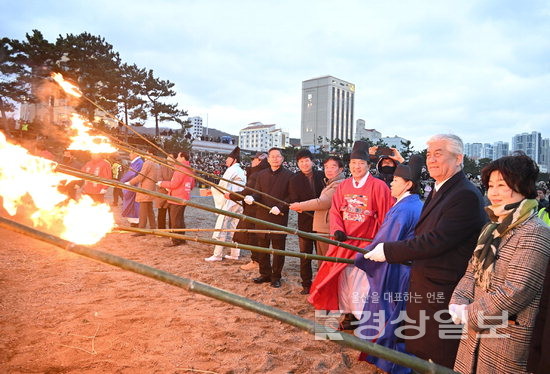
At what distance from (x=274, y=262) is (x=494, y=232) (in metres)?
3.85

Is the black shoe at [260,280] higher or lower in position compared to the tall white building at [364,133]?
lower

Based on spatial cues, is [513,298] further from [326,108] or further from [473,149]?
[473,149]

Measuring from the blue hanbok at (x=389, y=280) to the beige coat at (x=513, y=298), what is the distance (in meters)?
1.19

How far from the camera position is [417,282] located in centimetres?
267

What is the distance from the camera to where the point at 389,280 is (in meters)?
3.42

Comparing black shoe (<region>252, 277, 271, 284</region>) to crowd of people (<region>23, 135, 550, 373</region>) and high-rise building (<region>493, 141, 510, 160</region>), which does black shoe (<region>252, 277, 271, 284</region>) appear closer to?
crowd of people (<region>23, 135, 550, 373</region>)

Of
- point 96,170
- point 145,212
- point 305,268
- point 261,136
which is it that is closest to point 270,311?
point 305,268

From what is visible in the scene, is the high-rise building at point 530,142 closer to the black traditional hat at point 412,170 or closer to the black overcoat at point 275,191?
the black overcoat at point 275,191

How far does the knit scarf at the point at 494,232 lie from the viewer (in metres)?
1.98

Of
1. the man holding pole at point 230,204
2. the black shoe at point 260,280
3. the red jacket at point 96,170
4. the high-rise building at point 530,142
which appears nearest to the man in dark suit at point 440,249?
the black shoe at point 260,280

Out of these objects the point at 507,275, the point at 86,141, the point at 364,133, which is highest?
the point at 364,133

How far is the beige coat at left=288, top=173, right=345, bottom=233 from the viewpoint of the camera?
16.3ft

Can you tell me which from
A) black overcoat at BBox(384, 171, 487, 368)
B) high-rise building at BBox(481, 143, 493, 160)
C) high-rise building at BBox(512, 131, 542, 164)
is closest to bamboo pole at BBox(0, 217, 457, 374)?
black overcoat at BBox(384, 171, 487, 368)

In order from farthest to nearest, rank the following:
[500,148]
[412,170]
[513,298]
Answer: [500,148] → [412,170] → [513,298]
